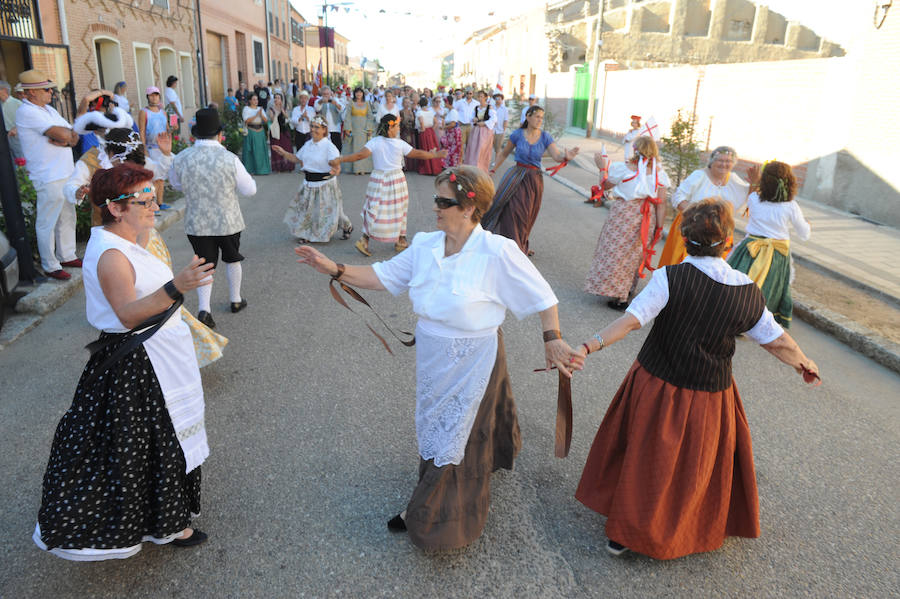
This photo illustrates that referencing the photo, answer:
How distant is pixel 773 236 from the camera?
545 centimetres

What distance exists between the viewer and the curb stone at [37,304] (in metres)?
5.30

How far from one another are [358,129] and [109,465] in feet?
46.6

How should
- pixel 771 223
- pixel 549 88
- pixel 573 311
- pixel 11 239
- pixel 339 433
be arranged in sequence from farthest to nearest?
1. pixel 549 88
2. pixel 573 311
3. pixel 11 239
4. pixel 771 223
5. pixel 339 433

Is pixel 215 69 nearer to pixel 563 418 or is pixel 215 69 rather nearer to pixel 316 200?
pixel 316 200

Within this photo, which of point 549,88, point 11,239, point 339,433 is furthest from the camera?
point 549,88

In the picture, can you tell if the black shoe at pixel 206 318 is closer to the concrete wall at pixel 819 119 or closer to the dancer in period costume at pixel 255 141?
the concrete wall at pixel 819 119

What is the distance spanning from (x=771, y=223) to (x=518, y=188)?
2.72m

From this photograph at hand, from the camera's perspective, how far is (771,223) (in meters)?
5.43

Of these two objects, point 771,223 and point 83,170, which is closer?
point 771,223

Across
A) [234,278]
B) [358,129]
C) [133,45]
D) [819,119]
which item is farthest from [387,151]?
[133,45]

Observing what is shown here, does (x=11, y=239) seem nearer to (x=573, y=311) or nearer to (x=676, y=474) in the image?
(x=573, y=311)

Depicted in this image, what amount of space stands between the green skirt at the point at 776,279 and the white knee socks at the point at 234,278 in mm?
4513

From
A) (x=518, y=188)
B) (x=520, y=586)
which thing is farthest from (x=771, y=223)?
(x=520, y=586)

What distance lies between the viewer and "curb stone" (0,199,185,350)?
5.30 meters
